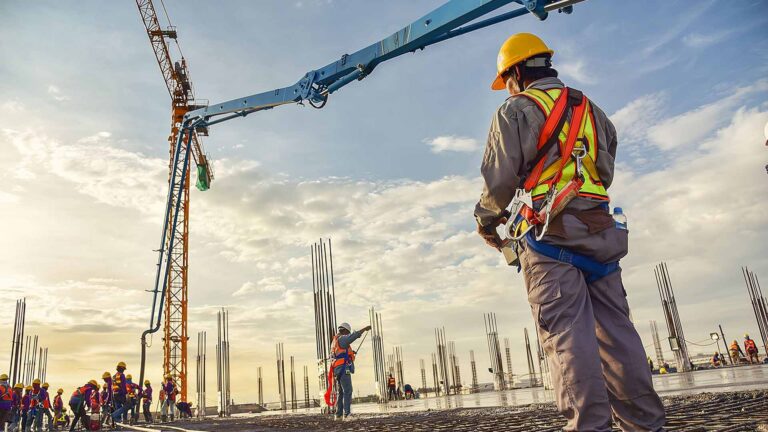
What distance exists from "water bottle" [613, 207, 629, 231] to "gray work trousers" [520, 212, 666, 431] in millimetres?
49

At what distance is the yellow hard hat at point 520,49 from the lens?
2.59 m

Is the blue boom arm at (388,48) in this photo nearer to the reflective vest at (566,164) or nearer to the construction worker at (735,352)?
the reflective vest at (566,164)

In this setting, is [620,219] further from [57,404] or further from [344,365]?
[57,404]

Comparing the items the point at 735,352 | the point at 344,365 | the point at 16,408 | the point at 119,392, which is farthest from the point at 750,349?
the point at 16,408

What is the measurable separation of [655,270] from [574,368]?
25.4 m

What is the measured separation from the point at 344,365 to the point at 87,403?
10.5 metres

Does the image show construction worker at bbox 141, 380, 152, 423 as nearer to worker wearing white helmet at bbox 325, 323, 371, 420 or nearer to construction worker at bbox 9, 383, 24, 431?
construction worker at bbox 9, 383, 24, 431

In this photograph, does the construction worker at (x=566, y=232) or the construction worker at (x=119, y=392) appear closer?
the construction worker at (x=566, y=232)

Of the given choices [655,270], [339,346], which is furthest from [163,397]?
[655,270]

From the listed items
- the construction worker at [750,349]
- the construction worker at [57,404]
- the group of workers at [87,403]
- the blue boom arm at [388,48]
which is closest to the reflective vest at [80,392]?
the group of workers at [87,403]

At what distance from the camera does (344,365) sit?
9.15 metres

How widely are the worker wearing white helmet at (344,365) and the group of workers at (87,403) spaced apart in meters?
7.92

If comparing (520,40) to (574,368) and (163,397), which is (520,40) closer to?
(574,368)

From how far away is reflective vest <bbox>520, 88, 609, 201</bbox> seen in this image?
7.56 ft
